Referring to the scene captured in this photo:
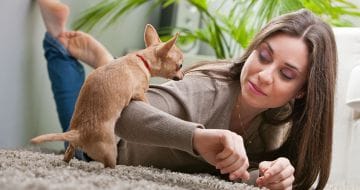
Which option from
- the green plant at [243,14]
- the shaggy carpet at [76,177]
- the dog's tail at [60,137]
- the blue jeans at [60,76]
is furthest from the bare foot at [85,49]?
the dog's tail at [60,137]

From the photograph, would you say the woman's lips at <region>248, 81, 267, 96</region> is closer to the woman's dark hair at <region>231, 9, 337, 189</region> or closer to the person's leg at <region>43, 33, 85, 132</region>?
the woman's dark hair at <region>231, 9, 337, 189</region>

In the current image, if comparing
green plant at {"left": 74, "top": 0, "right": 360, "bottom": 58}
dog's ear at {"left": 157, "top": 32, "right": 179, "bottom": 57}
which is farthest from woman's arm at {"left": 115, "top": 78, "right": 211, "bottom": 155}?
green plant at {"left": 74, "top": 0, "right": 360, "bottom": 58}

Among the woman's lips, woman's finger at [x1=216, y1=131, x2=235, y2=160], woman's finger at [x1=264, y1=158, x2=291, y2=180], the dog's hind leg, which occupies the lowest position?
woman's finger at [x1=264, y1=158, x2=291, y2=180]

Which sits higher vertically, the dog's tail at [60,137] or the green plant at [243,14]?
Answer: the green plant at [243,14]

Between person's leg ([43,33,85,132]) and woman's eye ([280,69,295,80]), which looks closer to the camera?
woman's eye ([280,69,295,80])

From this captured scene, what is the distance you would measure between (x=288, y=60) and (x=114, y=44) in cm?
137

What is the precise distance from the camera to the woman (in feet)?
2.93

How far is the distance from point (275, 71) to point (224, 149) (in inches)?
10.2

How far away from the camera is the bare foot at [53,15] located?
5.53 ft

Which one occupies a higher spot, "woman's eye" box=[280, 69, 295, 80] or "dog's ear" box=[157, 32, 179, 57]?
"dog's ear" box=[157, 32, 179, 57]

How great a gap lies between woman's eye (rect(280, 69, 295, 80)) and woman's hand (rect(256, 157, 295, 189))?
0.55ft

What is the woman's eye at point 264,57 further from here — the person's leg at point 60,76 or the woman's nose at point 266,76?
the person's leg at point 60,76

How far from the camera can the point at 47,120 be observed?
6.15 ft

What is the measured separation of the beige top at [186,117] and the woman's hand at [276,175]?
0.16m
